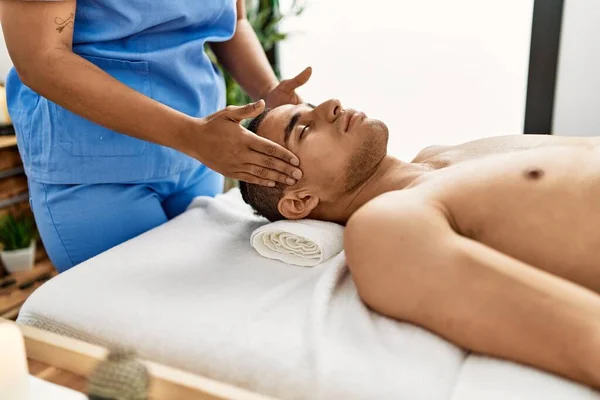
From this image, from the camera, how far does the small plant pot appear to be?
254 centimetres

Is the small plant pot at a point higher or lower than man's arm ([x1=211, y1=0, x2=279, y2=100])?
lower

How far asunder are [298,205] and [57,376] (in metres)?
0.69

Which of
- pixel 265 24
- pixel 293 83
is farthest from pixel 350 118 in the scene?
pixel 265 24

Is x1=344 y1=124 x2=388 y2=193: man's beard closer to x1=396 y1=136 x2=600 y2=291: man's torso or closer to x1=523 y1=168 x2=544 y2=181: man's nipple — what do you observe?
x1=396 y1=136 x2=600 y2=291: man's torso

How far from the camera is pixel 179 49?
1447mm

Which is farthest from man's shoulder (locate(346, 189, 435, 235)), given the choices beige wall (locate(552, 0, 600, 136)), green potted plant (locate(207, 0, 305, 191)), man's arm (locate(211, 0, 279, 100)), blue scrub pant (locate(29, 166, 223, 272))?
green potted plant (locate(207, 0, 305, 191))

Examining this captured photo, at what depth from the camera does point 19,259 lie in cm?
259

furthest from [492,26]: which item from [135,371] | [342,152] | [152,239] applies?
[135,371]

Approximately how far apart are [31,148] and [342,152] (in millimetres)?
802

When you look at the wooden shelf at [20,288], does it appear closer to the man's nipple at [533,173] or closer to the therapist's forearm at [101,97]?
the therapist's forearm at [101,97]

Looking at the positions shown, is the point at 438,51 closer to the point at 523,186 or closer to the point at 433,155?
the point at 433,155

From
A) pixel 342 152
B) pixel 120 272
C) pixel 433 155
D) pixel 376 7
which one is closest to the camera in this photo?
pixel 120 272

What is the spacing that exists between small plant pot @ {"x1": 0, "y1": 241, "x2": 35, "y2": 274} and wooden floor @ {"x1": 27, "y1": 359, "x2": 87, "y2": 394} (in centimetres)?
178

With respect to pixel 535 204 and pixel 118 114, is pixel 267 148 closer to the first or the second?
pixel 118 114
